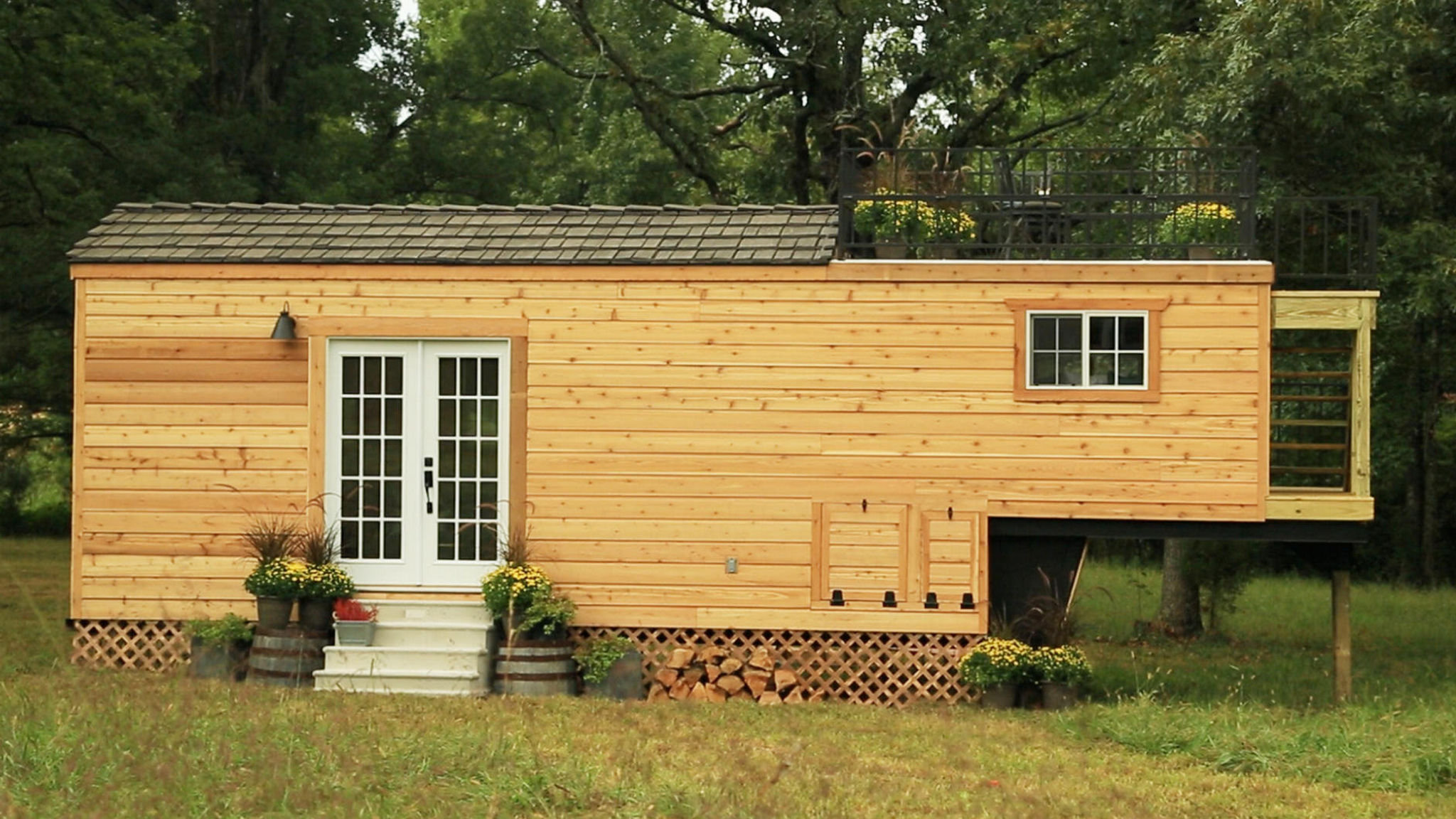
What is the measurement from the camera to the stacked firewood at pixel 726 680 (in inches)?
493

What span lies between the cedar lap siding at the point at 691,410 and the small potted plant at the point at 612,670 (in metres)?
0.32

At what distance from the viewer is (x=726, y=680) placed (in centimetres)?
1255

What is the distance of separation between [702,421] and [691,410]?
0.10 m

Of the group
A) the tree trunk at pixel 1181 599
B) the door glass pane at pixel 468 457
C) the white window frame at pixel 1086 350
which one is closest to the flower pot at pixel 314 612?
the door glass pane at pixel 468 457

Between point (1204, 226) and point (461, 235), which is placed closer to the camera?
point (1204, 226)

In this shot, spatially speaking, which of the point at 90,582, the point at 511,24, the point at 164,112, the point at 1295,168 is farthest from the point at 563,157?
the point at 90,582

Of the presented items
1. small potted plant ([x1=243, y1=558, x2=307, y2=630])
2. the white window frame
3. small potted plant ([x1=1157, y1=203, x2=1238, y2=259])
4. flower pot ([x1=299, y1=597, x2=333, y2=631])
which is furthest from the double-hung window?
small potted plant ([x1=243, y1=558, x2=307, y2=630])

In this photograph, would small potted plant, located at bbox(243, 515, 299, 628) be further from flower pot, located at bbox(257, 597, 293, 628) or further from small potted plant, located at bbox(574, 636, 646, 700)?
small potted plant, located at bbox(574, 636, 646, 700)

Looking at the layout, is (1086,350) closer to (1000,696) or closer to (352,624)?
(1000,696)

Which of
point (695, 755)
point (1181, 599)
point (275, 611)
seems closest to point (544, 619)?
point (275, 611)

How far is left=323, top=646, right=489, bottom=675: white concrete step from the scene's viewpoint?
1233 centimetres

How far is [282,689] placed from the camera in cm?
1162

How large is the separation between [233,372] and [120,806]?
582 centimetres

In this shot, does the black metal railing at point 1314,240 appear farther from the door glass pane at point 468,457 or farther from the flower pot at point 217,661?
the flower pot at point 217,661
